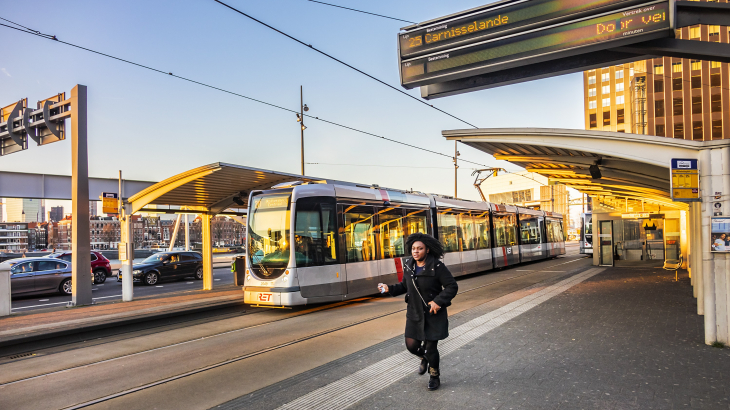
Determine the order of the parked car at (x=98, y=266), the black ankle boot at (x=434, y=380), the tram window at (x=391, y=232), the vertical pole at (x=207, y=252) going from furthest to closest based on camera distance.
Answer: the parked car at (x=98, y=266), the vertical pole at (x=207, y=252), the tram window at (x=391, y=232), the black ankle boot at (x=434, y=380)

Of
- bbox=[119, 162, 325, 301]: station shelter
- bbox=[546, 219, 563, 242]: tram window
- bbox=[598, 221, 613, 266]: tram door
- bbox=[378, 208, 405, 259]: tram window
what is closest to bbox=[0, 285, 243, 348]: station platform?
bbox=[119, 162, 325, 301]: station shelter

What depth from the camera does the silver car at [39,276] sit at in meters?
17.4

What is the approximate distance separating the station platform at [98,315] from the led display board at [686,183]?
34.1 feet

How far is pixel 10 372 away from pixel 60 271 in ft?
42.6

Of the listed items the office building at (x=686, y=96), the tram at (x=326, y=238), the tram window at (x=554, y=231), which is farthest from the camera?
the office building at (x=686, y=96)

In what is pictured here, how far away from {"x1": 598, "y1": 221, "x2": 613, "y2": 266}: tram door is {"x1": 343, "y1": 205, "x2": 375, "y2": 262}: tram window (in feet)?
47.9

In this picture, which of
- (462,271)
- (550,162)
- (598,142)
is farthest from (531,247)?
(598,142)

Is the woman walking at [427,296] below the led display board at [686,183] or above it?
below

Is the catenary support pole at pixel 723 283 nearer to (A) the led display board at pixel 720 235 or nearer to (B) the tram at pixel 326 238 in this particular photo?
(A) the led display board at pixel 720 235

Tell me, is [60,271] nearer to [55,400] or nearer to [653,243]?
[55,400]

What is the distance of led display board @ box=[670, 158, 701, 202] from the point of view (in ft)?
23.9

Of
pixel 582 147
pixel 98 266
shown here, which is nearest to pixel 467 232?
pixel 582 147

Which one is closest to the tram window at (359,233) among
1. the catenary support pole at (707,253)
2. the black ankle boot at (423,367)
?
the black ankle boot at (423,367)

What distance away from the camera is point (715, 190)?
7.29m
